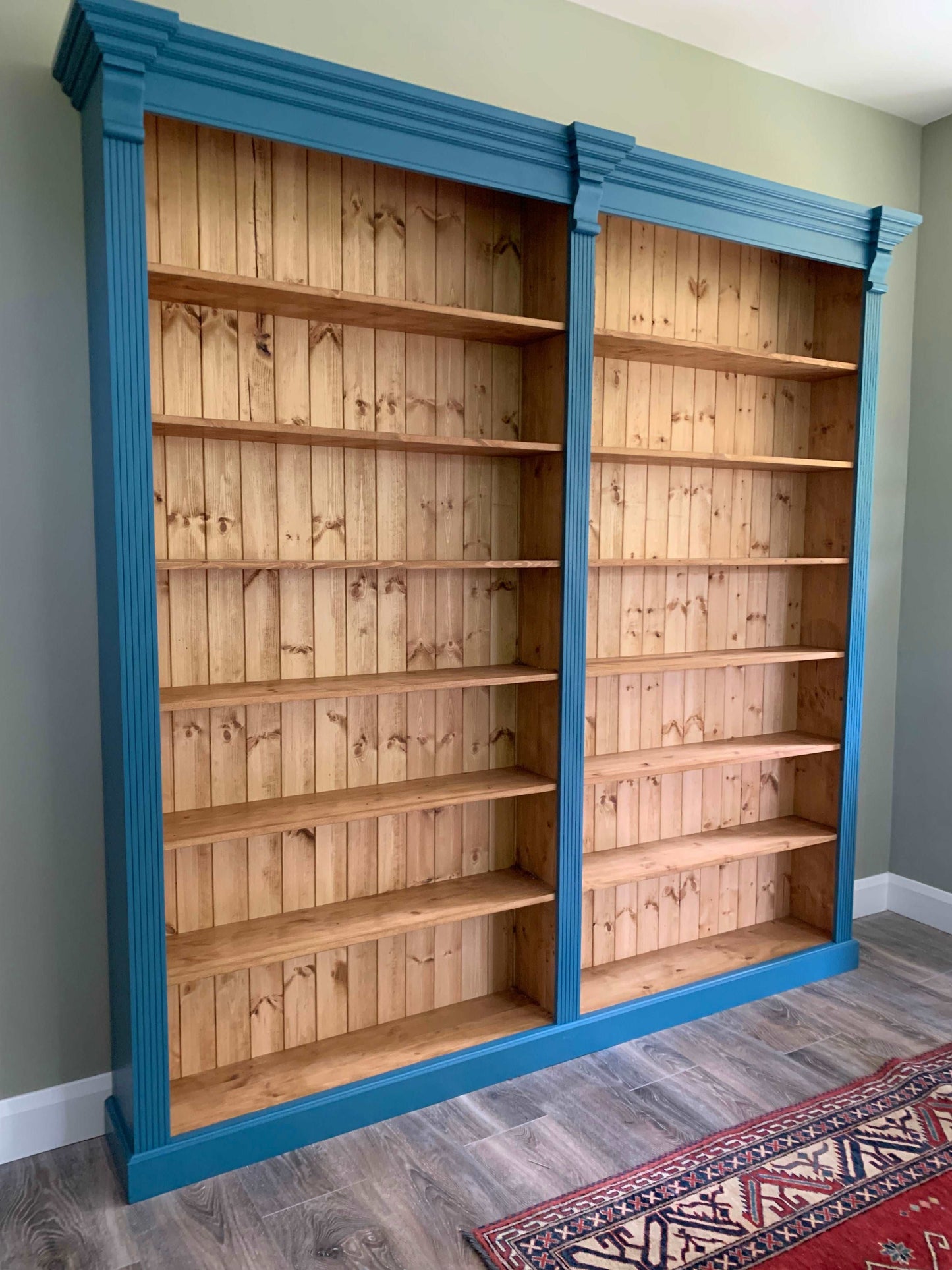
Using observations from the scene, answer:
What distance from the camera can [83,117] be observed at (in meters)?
2.12

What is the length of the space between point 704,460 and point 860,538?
2.24 feet

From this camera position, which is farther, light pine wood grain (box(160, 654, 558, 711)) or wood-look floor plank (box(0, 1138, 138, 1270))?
light pine wood grain (box(160, 654, 558, 711))

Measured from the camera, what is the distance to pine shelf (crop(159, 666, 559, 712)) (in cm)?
219

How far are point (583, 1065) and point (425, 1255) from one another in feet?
2.78

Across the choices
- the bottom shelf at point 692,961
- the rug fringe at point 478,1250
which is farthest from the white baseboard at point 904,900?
the rug fringe at point 478,1250

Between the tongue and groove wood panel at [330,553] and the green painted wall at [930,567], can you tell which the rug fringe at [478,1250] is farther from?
the green painted wall at [930,567]

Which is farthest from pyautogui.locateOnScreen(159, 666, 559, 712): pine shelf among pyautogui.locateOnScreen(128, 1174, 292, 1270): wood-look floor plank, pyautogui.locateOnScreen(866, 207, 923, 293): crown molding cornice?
pyautogui.locateOnScreen(866, 207, 923, 293): crown molding cornice

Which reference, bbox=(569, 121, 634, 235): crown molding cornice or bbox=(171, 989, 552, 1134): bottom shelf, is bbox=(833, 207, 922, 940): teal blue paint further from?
bbox=(171, 989, 552, 1134): bottom shelf

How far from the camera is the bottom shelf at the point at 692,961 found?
2.91 meters

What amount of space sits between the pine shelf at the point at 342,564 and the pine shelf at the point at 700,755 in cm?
67

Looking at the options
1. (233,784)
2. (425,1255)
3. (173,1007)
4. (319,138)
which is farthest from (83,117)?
(425,1255)

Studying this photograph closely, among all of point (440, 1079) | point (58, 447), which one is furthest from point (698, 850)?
point (58, 447)

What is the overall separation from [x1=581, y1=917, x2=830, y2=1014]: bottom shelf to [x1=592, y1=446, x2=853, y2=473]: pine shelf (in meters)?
1.61

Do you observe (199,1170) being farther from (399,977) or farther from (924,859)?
(924,859)
